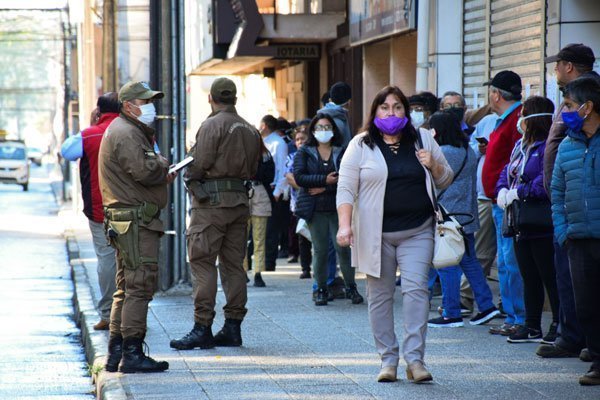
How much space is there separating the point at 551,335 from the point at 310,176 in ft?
10.9

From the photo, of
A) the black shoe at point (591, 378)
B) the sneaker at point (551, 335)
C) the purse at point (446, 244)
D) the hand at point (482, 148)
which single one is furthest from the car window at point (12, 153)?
the black shoe at point (591, 378)

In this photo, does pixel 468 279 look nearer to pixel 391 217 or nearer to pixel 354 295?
pixel 354 295

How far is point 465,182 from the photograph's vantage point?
406 inches

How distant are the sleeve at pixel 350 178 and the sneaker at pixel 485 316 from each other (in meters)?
2.84

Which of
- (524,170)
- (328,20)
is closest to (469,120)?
(524,170)

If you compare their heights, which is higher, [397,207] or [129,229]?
[397,207]

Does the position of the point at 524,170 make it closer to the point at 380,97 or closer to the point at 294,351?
the point at 380,97

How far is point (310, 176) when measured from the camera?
11656 mm

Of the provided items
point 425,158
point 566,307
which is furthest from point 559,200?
point 566,307

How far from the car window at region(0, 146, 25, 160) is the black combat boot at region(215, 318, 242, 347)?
1718 inches

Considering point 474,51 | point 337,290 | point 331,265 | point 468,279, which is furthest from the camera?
point 474,51

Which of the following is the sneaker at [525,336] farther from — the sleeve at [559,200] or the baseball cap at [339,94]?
the baseball cap at [339,94]

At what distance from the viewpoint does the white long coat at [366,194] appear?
305 inches

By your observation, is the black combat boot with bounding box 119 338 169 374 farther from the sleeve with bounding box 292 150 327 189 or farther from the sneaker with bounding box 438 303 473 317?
the sleeve with bounding box 292 150 327 189
